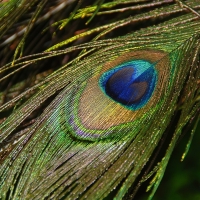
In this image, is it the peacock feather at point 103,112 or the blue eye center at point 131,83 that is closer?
the peacock feather at point 103,112

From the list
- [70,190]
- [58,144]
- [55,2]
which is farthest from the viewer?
[55,2]

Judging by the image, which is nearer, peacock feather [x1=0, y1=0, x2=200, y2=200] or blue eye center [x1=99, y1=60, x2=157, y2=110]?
peacock feather [x1=0, y1=0, x2=200, y2=200]

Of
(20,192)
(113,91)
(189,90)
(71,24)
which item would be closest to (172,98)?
(189,90)

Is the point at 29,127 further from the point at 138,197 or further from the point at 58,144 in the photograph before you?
the point at 138,197

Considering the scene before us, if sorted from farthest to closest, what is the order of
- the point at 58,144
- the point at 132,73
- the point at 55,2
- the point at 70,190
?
the point at 55,2 < the point at 132,73 < the point at 58,144 < the point at 70,190

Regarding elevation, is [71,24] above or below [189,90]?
above
